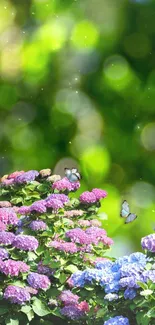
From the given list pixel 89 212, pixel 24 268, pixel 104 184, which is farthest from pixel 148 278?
pixel 104 184

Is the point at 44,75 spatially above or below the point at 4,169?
above

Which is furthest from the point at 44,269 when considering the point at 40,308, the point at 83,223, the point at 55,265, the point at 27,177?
the point at 27,177

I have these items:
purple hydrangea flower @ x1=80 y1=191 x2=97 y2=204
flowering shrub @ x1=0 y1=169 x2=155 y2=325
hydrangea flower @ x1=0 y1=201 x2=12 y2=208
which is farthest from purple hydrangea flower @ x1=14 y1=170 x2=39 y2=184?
purple hydrangea flower @ x1=80 y1=191 x2=97 y2=204

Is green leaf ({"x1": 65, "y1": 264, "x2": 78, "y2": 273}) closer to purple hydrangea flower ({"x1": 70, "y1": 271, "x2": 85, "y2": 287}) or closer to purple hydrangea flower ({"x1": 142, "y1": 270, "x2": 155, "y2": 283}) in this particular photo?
purple hydrangea flower ({"x1": 70, "y1": 271, "x2": 85, "y2": 287})

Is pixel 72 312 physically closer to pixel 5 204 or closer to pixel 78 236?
pixel 78 236

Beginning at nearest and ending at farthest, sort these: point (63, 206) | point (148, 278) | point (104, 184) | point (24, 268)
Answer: point (148, 278), point (24, 268), point (63, 206), point (104, 184)

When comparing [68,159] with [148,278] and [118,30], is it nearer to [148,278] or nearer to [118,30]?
[118,30]
